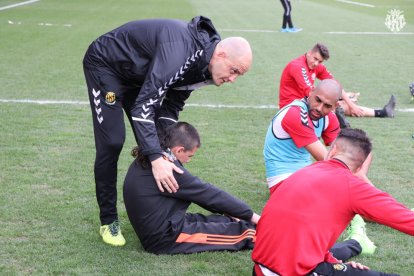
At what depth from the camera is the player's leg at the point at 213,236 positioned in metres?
5.00

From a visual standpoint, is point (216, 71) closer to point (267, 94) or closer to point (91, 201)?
point (91, 201)

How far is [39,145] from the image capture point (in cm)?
802

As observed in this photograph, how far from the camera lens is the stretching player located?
Answer: 535 cm

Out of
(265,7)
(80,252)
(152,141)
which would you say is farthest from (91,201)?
(265,7)

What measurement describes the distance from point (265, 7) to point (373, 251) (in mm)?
30896

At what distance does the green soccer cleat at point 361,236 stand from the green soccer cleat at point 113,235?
1764mm

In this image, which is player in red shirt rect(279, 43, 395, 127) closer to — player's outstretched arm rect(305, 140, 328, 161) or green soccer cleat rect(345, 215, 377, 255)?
player's outstretched arm rect(305, 140, 328, 161)

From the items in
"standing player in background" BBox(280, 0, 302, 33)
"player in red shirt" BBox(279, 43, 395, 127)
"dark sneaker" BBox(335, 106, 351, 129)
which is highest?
"player in red shirt" BBox(279, 43, 395, 127)

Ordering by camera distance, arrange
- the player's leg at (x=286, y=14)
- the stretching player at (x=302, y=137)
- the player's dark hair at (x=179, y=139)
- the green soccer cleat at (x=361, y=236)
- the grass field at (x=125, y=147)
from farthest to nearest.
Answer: the player's leg at (x=286, y=14) → the stretching player at (x=302, y=137) → the green soccer cleat at (x=361, y=236) → the grass field at (x=125, y=147) → the player's dark hair at (x=179, y=139)

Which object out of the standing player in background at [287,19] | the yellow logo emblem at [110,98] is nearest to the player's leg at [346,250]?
the yellow logo emblem at [110,98]

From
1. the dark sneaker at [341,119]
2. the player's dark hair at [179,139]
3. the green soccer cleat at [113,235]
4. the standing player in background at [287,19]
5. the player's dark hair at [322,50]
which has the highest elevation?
the player's dark hair at [179,139]

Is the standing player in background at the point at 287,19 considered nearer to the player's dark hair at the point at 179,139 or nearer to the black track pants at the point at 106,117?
the black track pants at the point at 106,117

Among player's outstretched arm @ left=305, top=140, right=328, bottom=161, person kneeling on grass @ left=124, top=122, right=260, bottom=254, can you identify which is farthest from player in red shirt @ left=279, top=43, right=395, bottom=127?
person kneeling on grass @ left=124, top=122, right=260, bottom=254

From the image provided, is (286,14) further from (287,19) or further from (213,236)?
(213,236)
